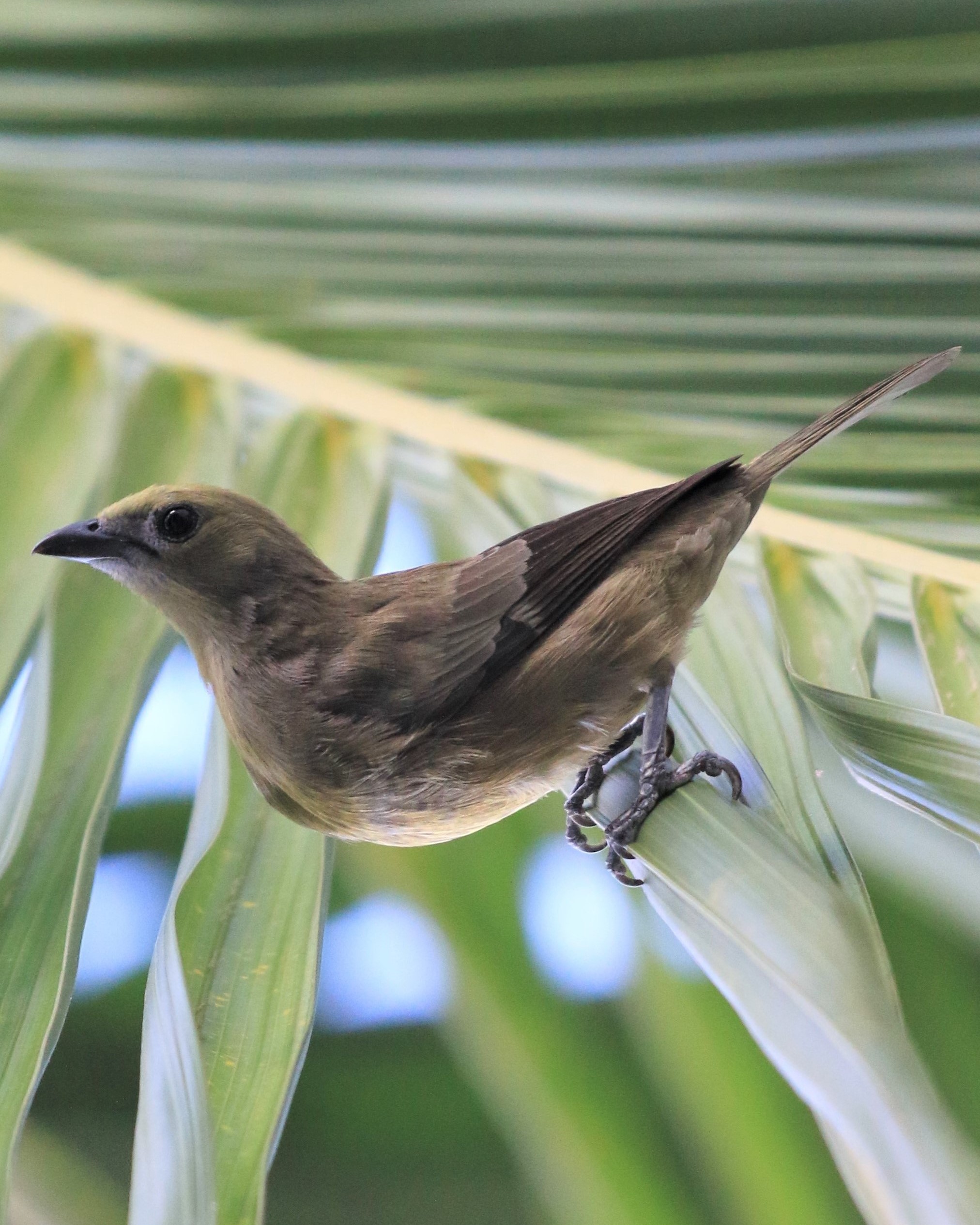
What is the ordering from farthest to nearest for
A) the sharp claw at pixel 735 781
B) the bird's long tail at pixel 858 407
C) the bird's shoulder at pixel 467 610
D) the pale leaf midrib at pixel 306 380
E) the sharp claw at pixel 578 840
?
1. the pale leaf midrib at pixel 306 380
2. the sharp claw at pixel 578 840
3. the bird's long tail at pixel 858 407
4. the bird's shoulder at pixel 467 610
5. the sharp claw at pixel 735 781

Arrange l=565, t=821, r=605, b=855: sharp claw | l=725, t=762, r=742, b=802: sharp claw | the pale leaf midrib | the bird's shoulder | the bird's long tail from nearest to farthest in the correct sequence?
l=725, t=762, r=742, b=802: sharp claw → the bird's shoulder → the bird's long tail → l=565, t=821, r=605, b=855: sharp claw → the pale leaf midrib

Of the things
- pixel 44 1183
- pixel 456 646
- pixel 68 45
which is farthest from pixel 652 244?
pixel 44 1183

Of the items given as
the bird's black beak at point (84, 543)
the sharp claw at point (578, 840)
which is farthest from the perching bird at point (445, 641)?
the sharp claw at point (578, 840)

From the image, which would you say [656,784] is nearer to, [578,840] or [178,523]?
[578,840]

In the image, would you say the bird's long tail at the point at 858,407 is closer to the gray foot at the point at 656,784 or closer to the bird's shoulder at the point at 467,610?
the bird's shoulder at the point at 467,610

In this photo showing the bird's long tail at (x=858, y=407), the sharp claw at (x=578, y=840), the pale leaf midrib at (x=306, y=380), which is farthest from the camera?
the pale leaf midrib at (x=306, y=380)

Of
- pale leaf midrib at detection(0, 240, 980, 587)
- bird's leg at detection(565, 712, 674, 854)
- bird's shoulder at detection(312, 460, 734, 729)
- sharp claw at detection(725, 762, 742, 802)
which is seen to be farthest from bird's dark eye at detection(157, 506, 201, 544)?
sharp claw at detection(725, 762, 742, 802)

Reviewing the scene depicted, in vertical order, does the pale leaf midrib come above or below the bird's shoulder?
above

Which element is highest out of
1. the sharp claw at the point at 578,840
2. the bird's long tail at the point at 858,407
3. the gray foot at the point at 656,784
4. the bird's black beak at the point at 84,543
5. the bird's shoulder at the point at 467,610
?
the bird's long tail at the point at 858,407

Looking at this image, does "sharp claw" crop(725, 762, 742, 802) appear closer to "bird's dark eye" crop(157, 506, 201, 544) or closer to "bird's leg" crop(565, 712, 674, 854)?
"bird's leg" crop(565, 712, 674, 854)
